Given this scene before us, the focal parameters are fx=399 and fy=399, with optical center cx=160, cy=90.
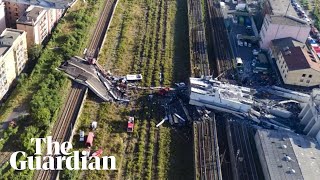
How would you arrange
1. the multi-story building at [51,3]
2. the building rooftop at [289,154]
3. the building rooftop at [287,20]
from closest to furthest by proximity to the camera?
the building rooftop at [289,154]
the multi-story building at [51,3]
the building rooftop at [287,20]

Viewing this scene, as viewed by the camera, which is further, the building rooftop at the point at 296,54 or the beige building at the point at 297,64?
the building rooftop at the point at 296,54

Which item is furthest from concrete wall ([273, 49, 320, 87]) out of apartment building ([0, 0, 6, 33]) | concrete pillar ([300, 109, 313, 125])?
apartment building ([0, 0, 6, 33])

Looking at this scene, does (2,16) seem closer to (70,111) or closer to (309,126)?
(70,111)

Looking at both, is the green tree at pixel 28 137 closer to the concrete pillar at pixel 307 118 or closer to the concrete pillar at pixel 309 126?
the concrete pillar at pixel 309 126

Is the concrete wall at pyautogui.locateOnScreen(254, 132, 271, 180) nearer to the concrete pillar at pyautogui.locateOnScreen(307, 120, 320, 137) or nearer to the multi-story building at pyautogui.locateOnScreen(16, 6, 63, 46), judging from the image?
the concrete pillar at pyautogui.locateOnScreen(307, 120, 320, 137)

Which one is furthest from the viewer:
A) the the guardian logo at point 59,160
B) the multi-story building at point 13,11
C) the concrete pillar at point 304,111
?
the multi-story building at point 13,11

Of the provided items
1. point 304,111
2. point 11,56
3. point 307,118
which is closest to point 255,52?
point 304,111

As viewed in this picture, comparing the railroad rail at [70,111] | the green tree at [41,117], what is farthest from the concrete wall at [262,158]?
the green tree at [41,117]
